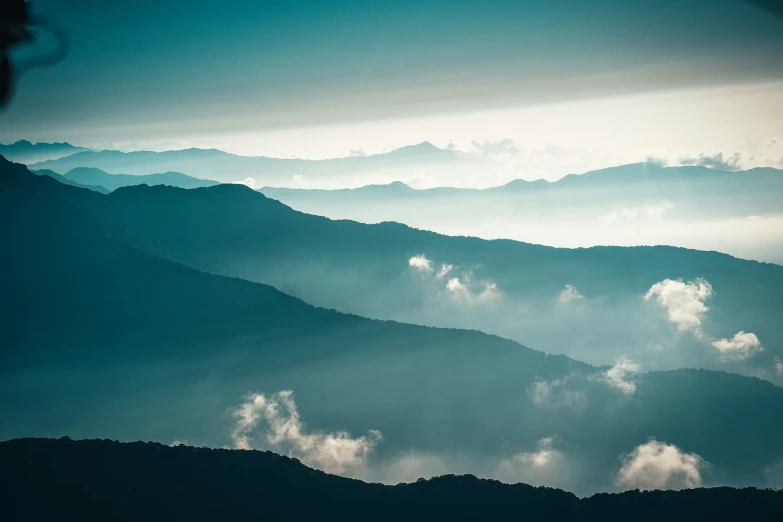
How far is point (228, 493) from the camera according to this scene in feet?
194

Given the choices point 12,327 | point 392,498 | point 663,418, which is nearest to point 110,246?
point 12,327

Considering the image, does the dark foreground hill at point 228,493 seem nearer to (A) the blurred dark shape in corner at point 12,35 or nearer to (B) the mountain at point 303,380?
(A) the blurred dark shape in corner at point 12,35

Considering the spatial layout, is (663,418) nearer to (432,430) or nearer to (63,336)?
(432,430)

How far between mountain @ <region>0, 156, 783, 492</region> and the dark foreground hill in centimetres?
7991

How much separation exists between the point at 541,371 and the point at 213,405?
3552 inches

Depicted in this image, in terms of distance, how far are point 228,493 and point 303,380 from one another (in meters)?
100

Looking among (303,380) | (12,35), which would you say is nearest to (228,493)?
(12,35)

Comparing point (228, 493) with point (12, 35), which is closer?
point (12, 35)

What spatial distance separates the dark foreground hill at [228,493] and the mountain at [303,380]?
7991 centimetres

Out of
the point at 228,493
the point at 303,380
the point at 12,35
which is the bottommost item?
the point at 228,493

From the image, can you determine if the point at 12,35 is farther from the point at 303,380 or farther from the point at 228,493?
the point at 303,380

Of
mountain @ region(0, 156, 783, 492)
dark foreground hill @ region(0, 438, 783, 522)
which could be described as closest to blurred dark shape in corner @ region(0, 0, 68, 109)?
dark foreground hill @ region(0, 438, 783, 522)

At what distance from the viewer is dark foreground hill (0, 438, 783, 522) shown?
55.6 metres

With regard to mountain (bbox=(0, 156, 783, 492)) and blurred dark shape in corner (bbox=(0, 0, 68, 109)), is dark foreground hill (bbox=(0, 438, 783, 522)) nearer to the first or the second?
blurred dark shape in corner (bbox=(0, 0, 68, 109))
